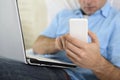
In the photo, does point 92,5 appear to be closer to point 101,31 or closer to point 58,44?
point 101,31

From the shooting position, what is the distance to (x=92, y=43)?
0.73m

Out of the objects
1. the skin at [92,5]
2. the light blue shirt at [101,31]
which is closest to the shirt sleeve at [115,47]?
the light blue shirt at [101,31]

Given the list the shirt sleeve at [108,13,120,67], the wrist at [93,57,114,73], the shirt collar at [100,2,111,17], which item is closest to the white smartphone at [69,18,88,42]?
the wrist at [93,57,114,73]

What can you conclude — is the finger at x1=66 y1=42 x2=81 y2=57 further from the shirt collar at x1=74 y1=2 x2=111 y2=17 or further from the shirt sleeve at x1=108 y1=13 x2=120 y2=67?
the shirt collar at x1=74 y1=2 x2=111 y2=17

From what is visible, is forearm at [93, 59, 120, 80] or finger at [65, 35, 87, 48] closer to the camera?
finger at [65, 35, 87, 48]

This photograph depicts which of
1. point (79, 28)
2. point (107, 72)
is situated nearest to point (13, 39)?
point (79, 28)

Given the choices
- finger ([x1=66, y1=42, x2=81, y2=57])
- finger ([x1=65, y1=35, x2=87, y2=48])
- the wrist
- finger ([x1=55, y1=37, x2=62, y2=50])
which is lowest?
the wrist

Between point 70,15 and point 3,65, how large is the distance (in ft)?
1.30

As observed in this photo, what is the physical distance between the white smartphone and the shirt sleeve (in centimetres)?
22

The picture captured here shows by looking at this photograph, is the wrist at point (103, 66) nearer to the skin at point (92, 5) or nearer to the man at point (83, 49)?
the man at point (83, 49)

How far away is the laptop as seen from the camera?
748 millimetres

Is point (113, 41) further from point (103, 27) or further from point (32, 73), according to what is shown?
point (32, 73)

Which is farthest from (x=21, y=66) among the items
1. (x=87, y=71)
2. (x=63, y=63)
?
(x=87, y=71)

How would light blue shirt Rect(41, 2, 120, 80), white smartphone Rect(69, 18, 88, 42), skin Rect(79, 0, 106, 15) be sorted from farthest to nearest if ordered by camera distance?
skin Rect(79, 0, 106, 15), light blue shirt Rect(41, 2, 120, 80), white smartphone Rect(69, 18, 88, 42)
